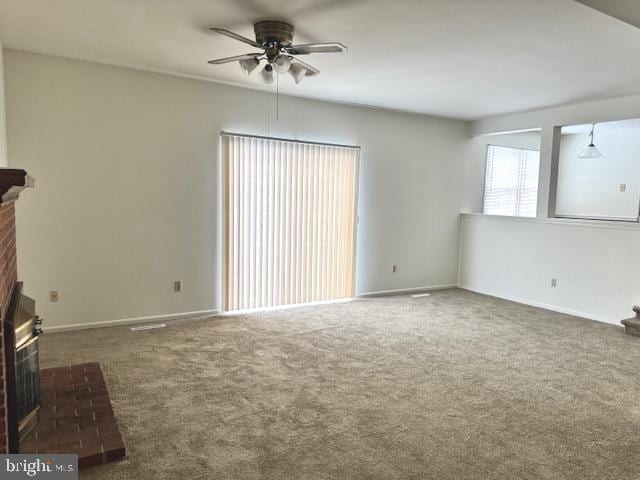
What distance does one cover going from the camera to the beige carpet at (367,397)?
2.22 m

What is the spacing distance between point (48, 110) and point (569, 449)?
187 inches

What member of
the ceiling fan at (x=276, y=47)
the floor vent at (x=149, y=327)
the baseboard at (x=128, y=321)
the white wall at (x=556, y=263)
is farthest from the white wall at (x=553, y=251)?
the floor vent at (x=149, y=327)

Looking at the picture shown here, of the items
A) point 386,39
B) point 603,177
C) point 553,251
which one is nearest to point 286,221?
point 386,39

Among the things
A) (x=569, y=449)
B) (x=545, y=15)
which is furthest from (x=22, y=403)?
(x=545, y=15)

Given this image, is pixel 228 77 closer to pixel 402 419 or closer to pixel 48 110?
pixel 48 110

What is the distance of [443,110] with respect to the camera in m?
5.86

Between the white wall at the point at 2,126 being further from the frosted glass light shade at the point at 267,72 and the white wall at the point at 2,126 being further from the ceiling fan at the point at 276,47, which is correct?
the frosted glass light shade at the point at 267,72

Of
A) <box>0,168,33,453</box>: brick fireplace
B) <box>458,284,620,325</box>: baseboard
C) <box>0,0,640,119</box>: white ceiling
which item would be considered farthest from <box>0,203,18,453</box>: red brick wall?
<box>458,284,620,325</box>: baseboard

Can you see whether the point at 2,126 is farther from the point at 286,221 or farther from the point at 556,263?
the point at 556,263

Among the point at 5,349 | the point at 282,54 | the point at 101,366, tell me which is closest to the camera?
the point at 5,349

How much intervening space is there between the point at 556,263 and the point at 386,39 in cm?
380

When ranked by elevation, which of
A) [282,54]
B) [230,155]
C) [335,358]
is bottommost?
[335,358]

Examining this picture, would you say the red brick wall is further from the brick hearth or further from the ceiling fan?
the ceiling fan

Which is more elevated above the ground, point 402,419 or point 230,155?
point 230,155
